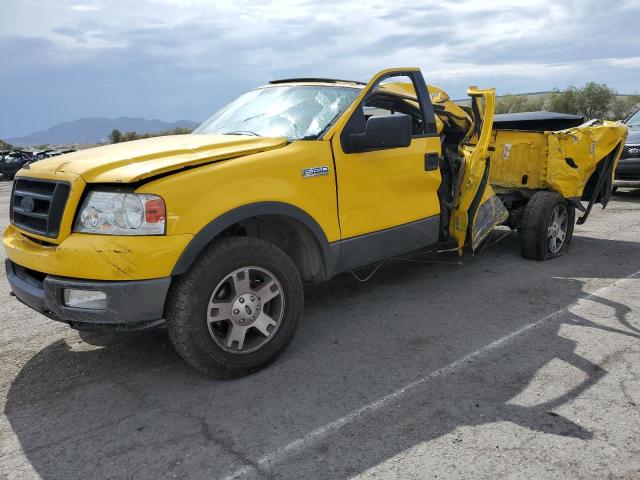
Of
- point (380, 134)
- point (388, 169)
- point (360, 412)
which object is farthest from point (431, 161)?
point (360, 412)

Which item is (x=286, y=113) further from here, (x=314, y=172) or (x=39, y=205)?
(x=39, y=205)

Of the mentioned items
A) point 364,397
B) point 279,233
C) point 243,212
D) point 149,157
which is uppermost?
point 149,157

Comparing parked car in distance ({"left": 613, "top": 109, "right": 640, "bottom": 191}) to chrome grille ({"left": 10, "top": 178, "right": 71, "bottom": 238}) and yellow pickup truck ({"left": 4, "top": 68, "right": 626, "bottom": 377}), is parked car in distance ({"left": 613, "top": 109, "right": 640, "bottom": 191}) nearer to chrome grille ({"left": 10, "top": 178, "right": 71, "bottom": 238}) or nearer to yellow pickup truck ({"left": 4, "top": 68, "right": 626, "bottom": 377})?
yellow pickup truck ({"left": 4, "top": 68, "right": 626, "bottom": 377})

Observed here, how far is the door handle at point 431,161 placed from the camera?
4.88 metres

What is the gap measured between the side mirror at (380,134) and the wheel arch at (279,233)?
67 cm

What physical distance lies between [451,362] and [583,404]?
84 cm

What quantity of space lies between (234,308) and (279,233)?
2.97ft

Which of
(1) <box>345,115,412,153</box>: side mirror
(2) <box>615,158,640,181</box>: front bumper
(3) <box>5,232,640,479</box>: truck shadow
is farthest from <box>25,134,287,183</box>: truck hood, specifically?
(2) <box>615,158,640,181</box>: front bumper

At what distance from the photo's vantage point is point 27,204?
3623 millimetres

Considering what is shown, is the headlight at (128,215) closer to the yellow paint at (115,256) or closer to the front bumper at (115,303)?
the yellow paint at (115,256)

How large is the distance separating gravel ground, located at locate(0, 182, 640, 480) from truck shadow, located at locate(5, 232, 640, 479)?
1 cm

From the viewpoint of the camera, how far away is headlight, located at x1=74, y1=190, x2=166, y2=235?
317 cm

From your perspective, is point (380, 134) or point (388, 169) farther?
point (388, 169)

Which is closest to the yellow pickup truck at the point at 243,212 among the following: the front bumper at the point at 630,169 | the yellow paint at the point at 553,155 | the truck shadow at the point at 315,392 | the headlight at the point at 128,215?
the headlight at the point at 128,215
